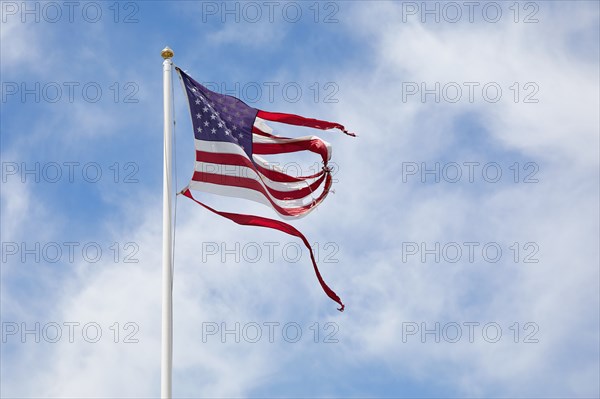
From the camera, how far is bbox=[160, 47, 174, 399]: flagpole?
1638cm

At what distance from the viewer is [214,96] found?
63.8ft

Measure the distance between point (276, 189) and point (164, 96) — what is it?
3680 mm

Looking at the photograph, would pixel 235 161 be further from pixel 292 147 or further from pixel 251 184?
pixel 292 147

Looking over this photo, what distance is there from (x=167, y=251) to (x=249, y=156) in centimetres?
350

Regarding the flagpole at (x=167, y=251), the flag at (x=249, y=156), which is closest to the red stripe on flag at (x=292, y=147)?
the flag at (x=249, y=156)

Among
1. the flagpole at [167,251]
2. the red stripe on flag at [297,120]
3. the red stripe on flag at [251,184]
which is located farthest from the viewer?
the red stripe on flag at [297,120]

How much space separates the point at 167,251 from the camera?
56.1 ft

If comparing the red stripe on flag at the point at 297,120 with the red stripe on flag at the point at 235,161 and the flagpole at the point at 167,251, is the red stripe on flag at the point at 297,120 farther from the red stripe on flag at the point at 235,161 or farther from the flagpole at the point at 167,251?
the flagpole at the point at 167,251

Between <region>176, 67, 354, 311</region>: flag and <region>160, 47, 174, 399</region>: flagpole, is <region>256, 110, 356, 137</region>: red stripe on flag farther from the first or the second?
<region>160, 47, 174, 399</region>: flagpole

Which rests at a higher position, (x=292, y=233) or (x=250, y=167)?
(x=250, y=167)

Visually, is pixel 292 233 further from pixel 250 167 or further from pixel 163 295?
pixel 163 295

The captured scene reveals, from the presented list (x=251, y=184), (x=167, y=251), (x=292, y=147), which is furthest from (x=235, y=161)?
(x=167, y=251)

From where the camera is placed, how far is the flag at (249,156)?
18891 mm

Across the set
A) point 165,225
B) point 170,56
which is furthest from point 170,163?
point 170,56
